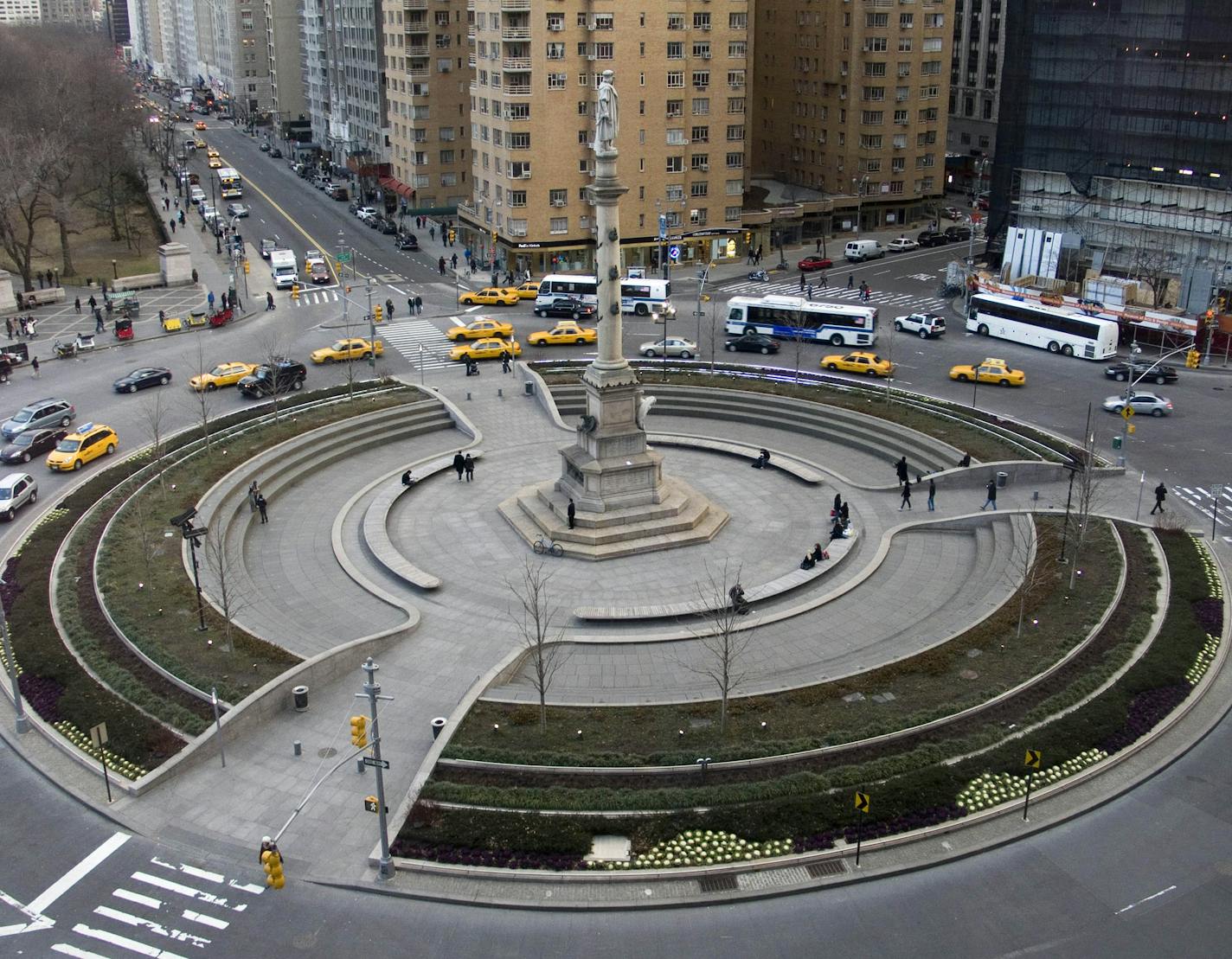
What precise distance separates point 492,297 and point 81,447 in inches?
1477

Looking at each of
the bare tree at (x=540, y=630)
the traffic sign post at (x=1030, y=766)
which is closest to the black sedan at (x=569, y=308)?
the bare tree at (x=540, y=630)

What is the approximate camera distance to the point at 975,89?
14250 cm

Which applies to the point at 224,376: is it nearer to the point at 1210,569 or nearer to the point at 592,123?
the point at 592,123

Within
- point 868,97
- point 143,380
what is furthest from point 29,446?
point 868,97

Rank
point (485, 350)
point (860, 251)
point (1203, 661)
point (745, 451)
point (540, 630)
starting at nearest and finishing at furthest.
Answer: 1. point (1203, 661)
2. point (540, 630)
3. point (745, 451)
4. point (485, 350)
5. point (860, 251)

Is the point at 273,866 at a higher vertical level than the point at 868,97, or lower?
lower

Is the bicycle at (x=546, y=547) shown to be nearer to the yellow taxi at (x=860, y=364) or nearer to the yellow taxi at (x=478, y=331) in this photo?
the yellow taxi at (x=860, y=364)

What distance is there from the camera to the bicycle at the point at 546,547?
4375 cm

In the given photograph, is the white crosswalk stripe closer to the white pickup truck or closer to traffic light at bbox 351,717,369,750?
the white pickup truck

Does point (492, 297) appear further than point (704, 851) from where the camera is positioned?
Yes

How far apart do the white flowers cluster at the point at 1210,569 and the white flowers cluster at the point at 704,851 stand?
20782 mm

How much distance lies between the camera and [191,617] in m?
37.0

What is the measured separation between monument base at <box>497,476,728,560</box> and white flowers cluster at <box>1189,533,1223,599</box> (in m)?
17.2

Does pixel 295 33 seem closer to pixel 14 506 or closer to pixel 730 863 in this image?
pixel 14 506
